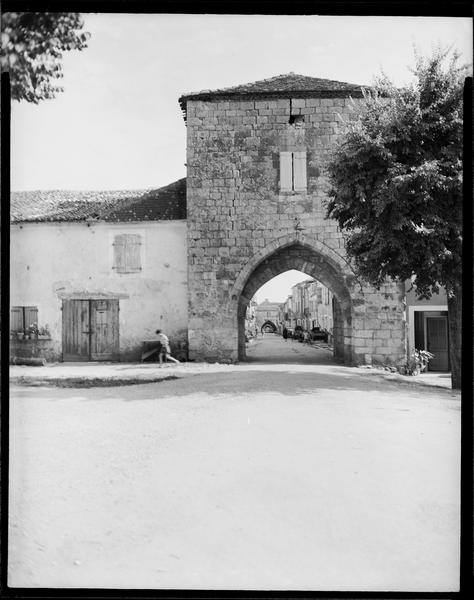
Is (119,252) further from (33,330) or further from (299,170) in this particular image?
(299,170)

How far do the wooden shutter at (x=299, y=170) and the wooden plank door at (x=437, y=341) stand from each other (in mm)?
5257

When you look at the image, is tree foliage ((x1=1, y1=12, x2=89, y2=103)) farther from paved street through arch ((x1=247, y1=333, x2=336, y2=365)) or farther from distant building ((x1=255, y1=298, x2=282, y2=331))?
distant building ((x1=255, y1=298, x2=282, y2=331))

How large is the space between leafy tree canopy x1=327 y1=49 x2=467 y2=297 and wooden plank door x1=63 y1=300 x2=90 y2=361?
17.3 feet

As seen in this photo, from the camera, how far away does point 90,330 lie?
32.3ft

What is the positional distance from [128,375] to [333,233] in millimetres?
7285

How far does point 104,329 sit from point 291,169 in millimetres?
6636

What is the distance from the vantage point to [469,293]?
2867mm

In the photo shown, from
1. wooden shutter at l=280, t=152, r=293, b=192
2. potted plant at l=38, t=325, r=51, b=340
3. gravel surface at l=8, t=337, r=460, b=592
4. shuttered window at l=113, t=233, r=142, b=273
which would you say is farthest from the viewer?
wooden shutter at l=280, t=152, r=293, b=192

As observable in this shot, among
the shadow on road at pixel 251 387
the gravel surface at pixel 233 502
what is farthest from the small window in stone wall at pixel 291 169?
the gravel surface at pixel 233 502

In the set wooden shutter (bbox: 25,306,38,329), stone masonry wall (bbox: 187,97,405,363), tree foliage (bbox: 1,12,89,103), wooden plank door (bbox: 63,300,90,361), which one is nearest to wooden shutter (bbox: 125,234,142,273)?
wooden plank door (bbox: 63,300,90,361)

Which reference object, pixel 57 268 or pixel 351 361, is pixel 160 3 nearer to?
pixel 57 268

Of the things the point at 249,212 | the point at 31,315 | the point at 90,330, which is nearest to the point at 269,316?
the point at 249,212

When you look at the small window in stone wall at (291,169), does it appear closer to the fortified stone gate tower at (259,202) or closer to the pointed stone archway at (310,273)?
the fortified stone gate tower at (259,202)

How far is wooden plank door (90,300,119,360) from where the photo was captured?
31.4 feet
